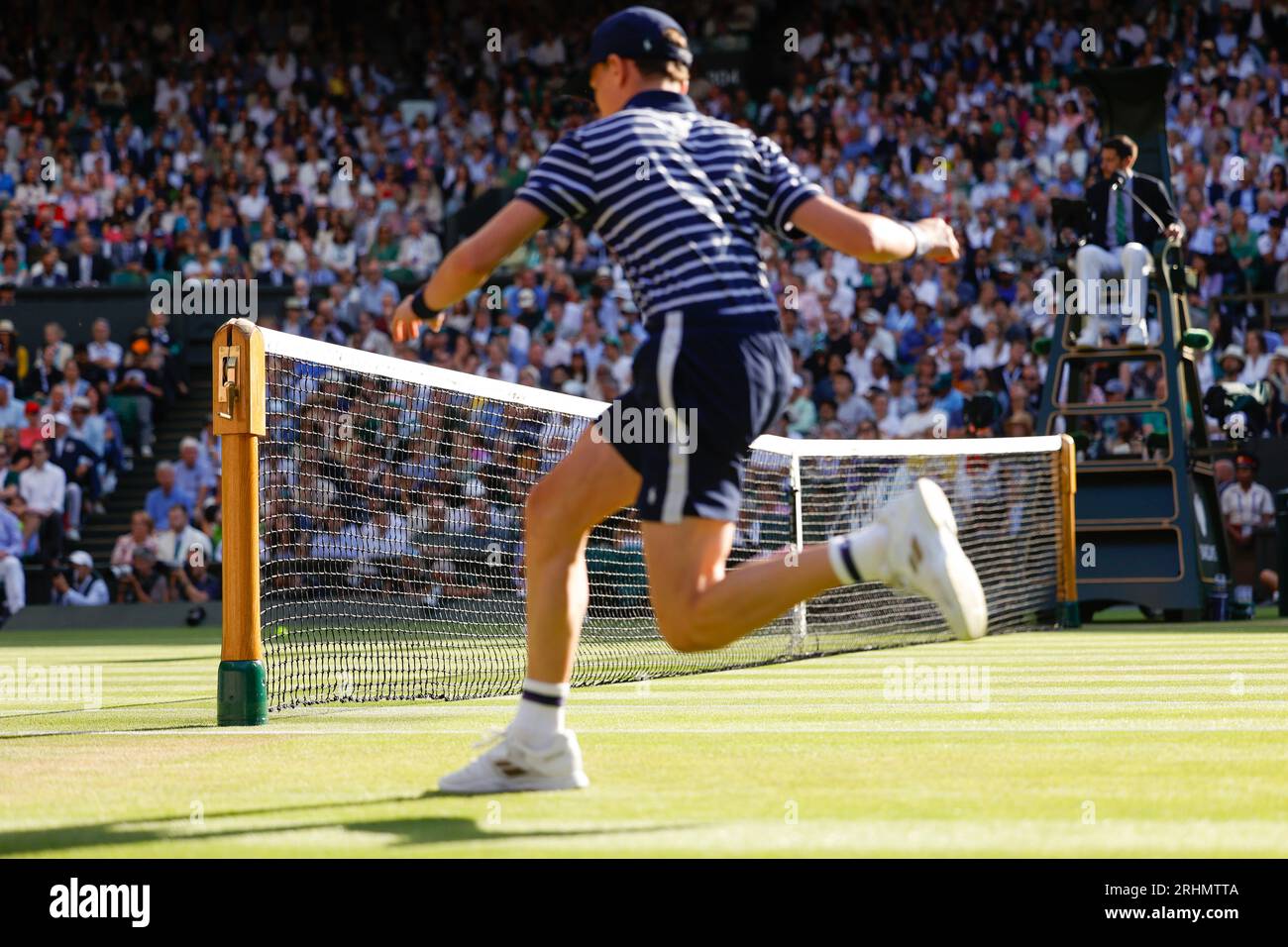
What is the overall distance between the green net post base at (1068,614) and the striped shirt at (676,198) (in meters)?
11.5

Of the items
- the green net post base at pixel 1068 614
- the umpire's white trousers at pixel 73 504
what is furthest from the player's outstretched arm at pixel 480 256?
the umpire's white trousers at pixel 73 504

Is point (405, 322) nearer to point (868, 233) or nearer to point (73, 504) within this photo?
point (868, 233)

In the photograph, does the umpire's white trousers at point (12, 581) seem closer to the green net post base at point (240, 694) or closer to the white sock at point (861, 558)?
the green net post base at point (240, 694)

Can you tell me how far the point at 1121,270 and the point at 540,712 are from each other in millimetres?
12563

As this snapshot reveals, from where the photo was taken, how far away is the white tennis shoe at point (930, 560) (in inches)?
198

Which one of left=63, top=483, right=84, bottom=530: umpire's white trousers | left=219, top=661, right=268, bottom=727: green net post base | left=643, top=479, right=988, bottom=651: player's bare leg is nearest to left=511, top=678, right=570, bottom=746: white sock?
left=643, top=479, right=988, bottom=651: player's bare leg

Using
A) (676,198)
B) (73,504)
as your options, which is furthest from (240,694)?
(73,504)

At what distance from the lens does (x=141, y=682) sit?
10938 mm

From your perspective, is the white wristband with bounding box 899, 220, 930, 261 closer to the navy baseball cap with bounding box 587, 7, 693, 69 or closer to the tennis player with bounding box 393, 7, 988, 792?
the tennis player with bounding box 393, 7, 988, 792

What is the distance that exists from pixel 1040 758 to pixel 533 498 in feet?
6.18

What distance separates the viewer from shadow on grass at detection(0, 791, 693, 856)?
173 inches

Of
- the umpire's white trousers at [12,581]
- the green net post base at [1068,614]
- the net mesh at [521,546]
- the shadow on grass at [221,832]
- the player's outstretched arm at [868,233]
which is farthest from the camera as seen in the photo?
the umpire's white trousers at [12,581]

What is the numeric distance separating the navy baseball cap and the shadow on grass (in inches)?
90.1

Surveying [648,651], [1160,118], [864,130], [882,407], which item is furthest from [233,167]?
[648,651]
